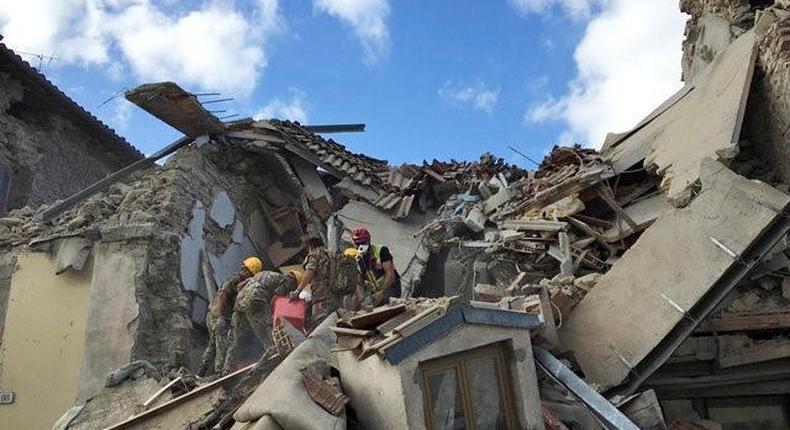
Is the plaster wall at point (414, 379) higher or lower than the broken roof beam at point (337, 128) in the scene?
lower

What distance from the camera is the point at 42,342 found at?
750 cm

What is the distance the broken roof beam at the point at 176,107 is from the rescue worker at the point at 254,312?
3758mm

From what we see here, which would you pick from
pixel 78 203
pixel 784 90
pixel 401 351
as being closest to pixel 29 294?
pixel 78 203

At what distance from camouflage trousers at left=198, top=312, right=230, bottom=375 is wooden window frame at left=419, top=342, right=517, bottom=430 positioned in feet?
10.6

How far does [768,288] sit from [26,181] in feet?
41.0

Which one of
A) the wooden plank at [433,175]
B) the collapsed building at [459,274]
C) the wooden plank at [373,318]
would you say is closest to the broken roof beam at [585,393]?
the collapsed building at [459,274]

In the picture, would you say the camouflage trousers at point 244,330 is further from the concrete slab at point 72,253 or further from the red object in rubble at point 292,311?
the concrete slab at point 72,253

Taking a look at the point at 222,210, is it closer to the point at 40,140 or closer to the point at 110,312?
the point at 110,312

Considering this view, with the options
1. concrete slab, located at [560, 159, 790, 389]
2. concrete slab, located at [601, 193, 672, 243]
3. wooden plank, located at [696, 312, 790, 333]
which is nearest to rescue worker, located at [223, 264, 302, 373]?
concrete slab, located at [560, 159, 790, 389]

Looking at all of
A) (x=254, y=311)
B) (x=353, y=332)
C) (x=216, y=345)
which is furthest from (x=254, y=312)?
(x=353, y=332)

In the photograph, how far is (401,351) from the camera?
3.89 meters

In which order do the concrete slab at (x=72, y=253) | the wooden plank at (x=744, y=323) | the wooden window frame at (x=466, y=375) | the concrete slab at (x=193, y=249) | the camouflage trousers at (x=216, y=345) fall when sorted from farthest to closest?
the concrete slab at (x=193, y=249) < the concrete slab at (x=72, y=253) < the camouflage trousers at (x=216, y=345) < the wooden plank at (x=744, y=323) < the wooden window frame at (x=466, y=375)

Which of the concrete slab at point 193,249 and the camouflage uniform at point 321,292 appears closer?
the camouflage uniform at point 321,292

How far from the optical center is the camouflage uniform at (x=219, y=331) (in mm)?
6594
